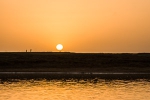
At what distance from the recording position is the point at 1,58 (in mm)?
70562

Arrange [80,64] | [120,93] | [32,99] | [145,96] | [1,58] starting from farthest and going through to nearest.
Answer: [1,58] → [80,64] → [120,93] → [145,96] → [32,99]

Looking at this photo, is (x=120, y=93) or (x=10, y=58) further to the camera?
(x=10, y=58)

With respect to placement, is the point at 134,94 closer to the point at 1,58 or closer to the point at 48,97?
the point at 48,97

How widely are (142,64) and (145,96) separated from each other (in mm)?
43475

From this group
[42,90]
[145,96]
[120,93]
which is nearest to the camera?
[145,96]

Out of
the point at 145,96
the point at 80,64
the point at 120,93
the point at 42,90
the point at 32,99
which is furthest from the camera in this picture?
the point at 80,64

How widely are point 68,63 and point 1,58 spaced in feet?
45.5

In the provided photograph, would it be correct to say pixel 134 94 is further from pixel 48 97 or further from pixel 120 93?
pixel 48 97

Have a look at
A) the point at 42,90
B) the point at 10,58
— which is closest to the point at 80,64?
the point at 10,58

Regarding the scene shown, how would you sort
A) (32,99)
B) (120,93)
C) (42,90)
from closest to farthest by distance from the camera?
(32,99), (120,93), (42,90)

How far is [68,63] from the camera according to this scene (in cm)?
6594

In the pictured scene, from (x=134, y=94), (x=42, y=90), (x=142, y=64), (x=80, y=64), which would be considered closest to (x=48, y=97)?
(x=42, y=90)

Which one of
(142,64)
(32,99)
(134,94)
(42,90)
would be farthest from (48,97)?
(142,64)

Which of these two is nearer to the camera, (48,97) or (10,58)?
(48,97)
